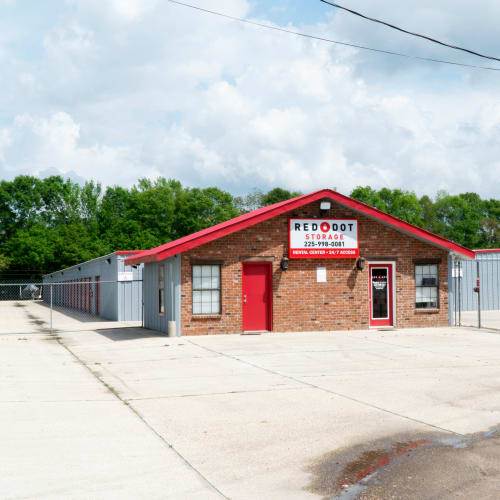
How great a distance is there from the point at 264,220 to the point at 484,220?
80.7m

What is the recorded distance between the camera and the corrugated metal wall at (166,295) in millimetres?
20609

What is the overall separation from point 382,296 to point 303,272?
10.6ft

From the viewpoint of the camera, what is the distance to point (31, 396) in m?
10.4

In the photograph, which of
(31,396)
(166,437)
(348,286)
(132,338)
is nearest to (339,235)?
(348,286)

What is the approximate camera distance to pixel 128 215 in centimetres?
8306

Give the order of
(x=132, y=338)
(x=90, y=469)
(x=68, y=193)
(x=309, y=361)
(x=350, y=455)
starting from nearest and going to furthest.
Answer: (x=90, y=469), (x=350, y=455), (x=309, y=361), (x=132, y=338), (x=68, y=193)

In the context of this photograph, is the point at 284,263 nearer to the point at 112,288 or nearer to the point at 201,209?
the point at 112,288

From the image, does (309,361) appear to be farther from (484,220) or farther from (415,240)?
(484,220)

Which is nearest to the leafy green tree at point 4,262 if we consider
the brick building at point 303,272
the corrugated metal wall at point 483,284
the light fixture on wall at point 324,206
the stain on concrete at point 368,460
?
the corrugated metal wall at point 483,284

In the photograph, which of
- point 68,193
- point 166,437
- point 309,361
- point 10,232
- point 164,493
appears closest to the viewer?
point 164,493

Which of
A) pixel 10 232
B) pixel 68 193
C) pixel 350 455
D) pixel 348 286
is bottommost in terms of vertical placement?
pixel 350 455

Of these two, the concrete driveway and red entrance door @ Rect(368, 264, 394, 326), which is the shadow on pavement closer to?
the concrete driveway

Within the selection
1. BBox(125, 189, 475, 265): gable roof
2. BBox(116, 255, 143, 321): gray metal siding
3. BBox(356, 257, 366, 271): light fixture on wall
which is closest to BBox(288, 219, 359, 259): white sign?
BBox(356, 257, 366, 271): light fixture on wall

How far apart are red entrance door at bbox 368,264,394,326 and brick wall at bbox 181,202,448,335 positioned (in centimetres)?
28
